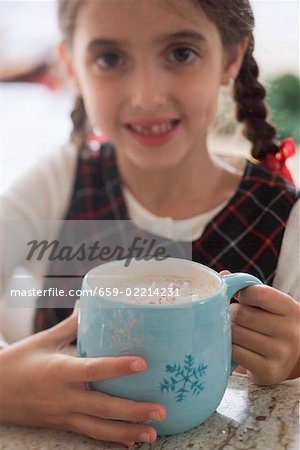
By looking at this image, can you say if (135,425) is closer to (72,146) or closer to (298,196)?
(298,196)

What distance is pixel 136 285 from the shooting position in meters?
0.34

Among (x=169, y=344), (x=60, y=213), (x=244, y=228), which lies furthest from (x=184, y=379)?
(x=60, y=213)

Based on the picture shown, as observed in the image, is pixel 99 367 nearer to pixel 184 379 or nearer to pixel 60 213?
pixel 184 379

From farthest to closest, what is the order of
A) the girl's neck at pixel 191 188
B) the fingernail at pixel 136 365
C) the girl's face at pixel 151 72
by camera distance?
1. the girl's neck at pixel 191 188
2. the girl's face at pixel 151 72
3. the fingernail at pixel 136 365

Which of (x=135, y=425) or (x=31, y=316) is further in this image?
(x=31, y=316)

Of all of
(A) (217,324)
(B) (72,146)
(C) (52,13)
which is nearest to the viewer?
(A) (217,324)

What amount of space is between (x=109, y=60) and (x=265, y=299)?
226mm

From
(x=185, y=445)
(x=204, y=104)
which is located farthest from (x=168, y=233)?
(x=185, y=445)

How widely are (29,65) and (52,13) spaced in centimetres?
6

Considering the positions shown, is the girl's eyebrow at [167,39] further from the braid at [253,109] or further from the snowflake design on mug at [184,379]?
the snowflake design on mug at [184,379]

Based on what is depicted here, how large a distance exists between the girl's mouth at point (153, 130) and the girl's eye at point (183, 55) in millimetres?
62

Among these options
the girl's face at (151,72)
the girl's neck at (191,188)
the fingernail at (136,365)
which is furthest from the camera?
the girl's neck at (191,188)

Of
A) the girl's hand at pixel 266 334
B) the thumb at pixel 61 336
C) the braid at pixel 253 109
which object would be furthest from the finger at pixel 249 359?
the braid at pixel 253 109

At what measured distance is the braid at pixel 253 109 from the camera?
17.6 inches
